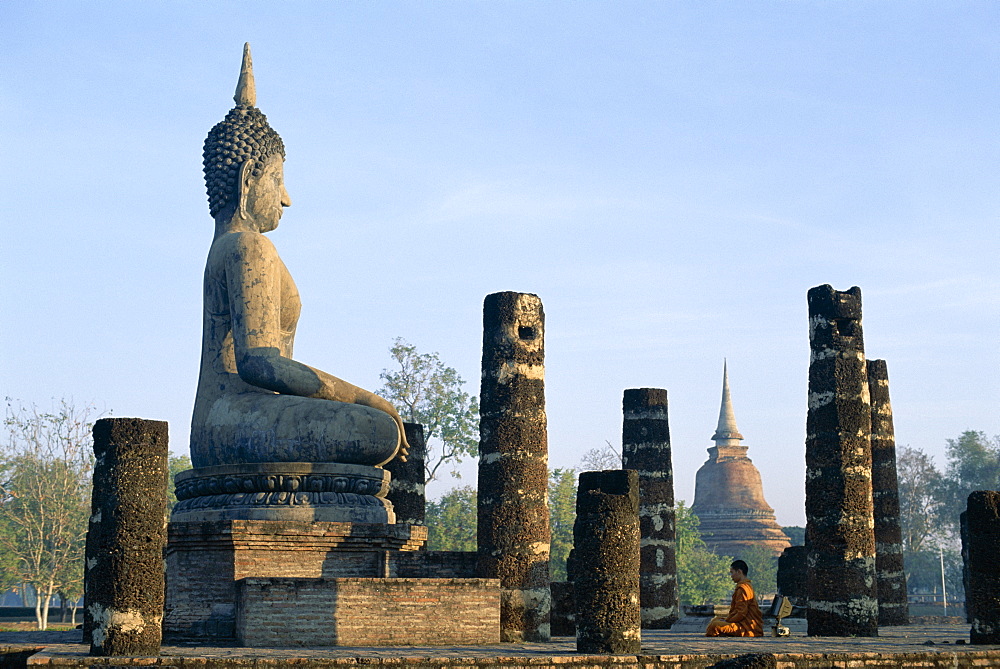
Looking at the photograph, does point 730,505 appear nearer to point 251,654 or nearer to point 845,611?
point 845,611

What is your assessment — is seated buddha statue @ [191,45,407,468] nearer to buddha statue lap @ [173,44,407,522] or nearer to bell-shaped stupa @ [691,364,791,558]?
buddha statue lap @ [173,44,407,522]

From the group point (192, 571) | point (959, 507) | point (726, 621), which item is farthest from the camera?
point (959, 507)

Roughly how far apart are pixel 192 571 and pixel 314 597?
75.2 inches

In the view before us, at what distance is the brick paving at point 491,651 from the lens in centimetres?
951

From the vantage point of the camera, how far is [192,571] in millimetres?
12719

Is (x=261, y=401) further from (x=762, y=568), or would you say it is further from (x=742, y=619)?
(x=762, y=568)

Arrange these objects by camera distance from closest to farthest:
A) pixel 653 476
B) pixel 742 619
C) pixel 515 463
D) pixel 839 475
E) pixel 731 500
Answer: pixel 742 619 → pixel 515 463 → pixel 839 475 → pixel 653 476 → pixel 731 500

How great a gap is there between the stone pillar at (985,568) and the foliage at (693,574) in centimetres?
3356

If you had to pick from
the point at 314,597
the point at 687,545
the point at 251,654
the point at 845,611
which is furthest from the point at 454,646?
the point at 687,545

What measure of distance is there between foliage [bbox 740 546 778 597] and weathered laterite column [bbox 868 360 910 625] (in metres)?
35.1

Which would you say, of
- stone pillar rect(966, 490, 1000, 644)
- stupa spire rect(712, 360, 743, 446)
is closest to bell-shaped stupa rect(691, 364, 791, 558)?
stupa spire rect(712, 360, 743, 446)

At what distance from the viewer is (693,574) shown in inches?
1960

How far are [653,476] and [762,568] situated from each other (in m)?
38.1

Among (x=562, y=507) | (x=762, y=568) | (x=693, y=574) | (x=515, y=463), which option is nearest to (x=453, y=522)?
(x=562, y=507)
